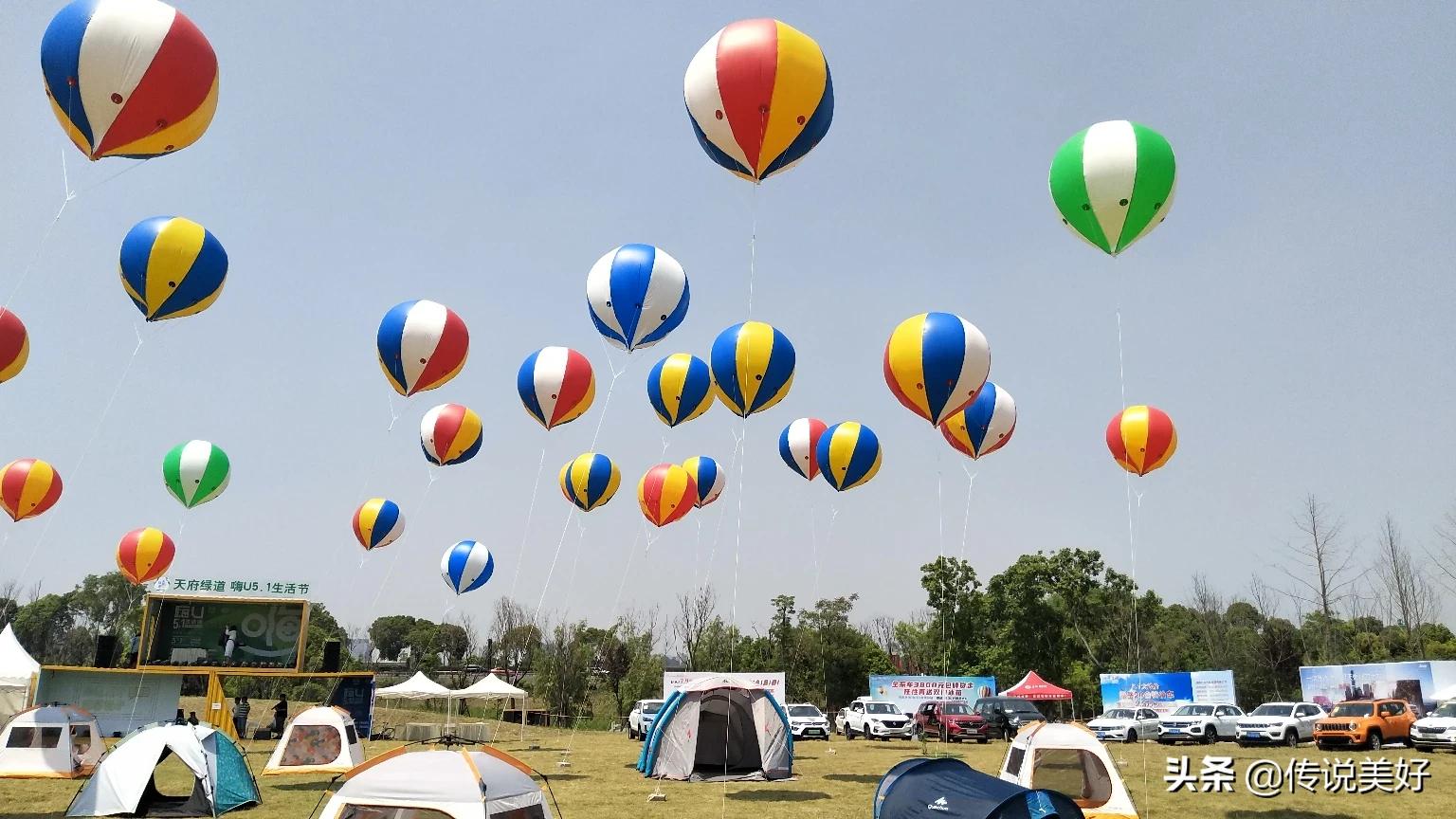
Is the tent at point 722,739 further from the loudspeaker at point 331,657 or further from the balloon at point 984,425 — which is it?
the loudspeaker at point 331,657

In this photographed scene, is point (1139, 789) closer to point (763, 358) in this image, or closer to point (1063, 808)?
point (1063, 808)

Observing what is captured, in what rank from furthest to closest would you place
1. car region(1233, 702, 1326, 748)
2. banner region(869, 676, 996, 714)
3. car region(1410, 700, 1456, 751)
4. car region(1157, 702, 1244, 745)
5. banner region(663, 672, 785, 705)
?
banner region(869, 676, 996, 714) → banner region(663, 672, 785, 705) → car region(1157, 702, 1244, 745) → car region(1233, 702, 1326, 748) → car region(1410, 700, 1456, 751)

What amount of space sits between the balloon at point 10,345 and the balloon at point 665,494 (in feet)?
46.7

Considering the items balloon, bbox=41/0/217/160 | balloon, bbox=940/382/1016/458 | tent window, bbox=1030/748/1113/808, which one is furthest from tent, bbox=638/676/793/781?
balloon, bbox=41/0/217/160

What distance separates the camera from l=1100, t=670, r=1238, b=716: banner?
1275 inches

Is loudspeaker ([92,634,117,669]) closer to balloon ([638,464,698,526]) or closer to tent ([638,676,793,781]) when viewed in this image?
balloon ([638,464,698,526])

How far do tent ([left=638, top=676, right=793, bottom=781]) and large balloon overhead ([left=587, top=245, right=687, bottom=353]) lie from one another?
23.6 feet

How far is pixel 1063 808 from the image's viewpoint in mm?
8055

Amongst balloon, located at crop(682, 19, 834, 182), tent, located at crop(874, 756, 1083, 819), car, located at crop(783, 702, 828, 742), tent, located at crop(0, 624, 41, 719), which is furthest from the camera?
car, located at crop(783, 702, 828, 742)

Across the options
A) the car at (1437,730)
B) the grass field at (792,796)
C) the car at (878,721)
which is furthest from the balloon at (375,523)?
the car at (1437,730)

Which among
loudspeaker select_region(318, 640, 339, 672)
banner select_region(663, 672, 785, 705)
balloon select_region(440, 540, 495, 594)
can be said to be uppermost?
balloon select_region(440, 540, 495, 594)

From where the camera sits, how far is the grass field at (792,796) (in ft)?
43.0

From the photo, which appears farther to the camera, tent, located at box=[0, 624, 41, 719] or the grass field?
tent, located at box=[0, 624, 41, 719]

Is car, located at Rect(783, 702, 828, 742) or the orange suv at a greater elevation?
the orange suv
